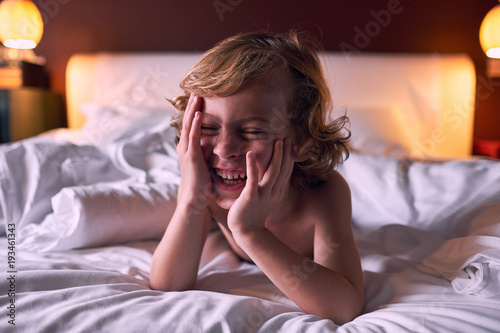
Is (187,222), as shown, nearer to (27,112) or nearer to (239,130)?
(239,130)

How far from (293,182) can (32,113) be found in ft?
7.29

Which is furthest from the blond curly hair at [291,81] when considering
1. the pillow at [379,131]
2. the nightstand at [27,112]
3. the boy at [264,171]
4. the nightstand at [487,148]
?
the nightstand at [27,112]

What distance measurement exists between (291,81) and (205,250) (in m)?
0.49

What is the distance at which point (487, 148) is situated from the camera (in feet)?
7.61

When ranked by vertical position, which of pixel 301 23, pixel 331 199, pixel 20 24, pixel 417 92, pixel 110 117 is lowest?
pixel 110 117

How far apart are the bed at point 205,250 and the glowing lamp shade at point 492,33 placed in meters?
0.77

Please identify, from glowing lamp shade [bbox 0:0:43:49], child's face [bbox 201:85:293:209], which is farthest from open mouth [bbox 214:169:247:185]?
glowing lamp shade [bbox 0:0:43:49]

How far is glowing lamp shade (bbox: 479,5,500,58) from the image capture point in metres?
2.15

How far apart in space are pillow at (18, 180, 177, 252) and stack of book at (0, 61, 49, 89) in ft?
6.38

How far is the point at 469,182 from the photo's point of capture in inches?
45.3

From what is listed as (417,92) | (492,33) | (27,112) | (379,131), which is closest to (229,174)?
(379,131)

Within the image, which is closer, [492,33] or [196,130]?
[196,130]

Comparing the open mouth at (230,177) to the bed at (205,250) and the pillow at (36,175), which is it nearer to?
the bed at (205,250)

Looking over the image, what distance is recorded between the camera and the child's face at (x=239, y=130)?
759 millimetres
